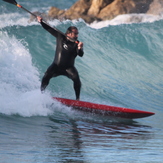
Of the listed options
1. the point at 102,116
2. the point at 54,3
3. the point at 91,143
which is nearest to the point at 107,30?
the point at 102,116

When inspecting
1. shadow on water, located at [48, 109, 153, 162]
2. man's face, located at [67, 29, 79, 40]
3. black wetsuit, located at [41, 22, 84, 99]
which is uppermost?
man's face, located at [67, 29, 79, 40]

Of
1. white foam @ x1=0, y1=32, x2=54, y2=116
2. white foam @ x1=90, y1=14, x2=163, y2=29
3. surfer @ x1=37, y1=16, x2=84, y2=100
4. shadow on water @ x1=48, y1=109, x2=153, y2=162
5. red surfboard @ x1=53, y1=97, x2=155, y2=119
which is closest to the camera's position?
shadow on water @ x1=48, y1=109, x2=153, y2=162

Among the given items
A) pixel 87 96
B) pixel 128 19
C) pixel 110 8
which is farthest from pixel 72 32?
pixel 110 8

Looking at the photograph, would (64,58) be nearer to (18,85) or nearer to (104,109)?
(104,109)

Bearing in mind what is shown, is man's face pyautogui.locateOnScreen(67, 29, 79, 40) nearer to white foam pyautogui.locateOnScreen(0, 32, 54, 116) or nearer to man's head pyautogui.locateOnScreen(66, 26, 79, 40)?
man's head pyautogui.locateOnScreen(66, 26, 79, 40)

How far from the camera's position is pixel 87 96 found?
934cm

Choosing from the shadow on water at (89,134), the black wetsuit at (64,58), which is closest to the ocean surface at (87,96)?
the shadow on water at (89,134)

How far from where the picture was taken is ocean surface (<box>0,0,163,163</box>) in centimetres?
446

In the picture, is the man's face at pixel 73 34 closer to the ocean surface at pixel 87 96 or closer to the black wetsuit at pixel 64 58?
the black wetsuit at pixel 64 58

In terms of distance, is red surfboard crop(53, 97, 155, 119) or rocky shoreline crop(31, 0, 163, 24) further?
rocky shoreline crop(31, 0, 163, 24)

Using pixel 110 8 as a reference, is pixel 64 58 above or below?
below

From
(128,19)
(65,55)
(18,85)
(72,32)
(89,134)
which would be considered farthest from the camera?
(128,19)

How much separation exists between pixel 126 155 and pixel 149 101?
5.27 metres

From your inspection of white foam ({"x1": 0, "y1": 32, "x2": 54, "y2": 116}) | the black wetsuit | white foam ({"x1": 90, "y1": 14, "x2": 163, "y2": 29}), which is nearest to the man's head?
the black wetsuit
